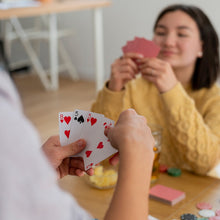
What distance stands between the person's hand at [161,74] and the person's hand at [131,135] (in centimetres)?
94

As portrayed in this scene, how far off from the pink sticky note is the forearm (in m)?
0.54

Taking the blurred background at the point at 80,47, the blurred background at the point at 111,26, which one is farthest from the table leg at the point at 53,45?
the blurred background at the point at 111,26

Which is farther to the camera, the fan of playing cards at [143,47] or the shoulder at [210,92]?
the shoulder at [210,92]

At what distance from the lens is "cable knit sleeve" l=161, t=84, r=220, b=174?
1602 millimetres

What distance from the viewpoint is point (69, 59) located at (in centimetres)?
574

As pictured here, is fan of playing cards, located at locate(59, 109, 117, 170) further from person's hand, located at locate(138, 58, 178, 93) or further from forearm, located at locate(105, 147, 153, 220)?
person's hand, located at locate(138, 58, 178, 93)

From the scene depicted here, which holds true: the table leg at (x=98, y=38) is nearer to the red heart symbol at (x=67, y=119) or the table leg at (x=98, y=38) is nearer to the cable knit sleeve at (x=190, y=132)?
the cable knit sleeve at (x=190, y=132)

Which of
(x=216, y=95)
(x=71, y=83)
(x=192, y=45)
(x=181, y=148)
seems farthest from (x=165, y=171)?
(x=71, y=83)

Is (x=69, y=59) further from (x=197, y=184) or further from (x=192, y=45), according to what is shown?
(x=197, y=184)

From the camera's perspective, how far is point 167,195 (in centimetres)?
124

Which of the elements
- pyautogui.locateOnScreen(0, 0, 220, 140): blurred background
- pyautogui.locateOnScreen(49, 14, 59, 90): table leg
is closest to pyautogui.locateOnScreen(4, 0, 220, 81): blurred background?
pyautogui.locateOnScreen(0, 0, 220, 140): blurred background

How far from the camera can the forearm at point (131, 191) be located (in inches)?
26.0

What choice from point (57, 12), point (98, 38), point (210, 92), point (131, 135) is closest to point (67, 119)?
point (131, 135)

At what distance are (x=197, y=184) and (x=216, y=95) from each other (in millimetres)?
564
